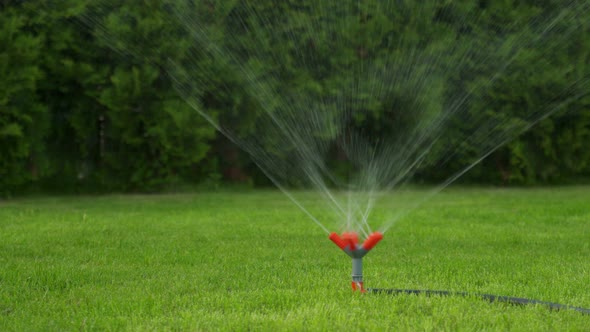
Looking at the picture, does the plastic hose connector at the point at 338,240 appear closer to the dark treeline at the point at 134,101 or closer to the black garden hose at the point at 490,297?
the black garden hose at the point at 490,297

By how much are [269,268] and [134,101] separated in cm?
737

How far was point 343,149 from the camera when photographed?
14031mm

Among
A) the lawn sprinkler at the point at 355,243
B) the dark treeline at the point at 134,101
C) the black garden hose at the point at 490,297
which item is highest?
the dark treeline at the point at 134,101

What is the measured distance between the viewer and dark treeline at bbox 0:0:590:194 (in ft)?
38.2

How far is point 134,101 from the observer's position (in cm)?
1231

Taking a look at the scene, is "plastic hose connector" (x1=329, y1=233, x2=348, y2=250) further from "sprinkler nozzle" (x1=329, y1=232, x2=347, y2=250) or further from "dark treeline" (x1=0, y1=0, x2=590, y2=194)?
"dark treeline" (x1=0, y1=0, x2=590, y2=194)

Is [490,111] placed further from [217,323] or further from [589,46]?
[217,323]

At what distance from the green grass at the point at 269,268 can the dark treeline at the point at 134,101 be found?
6.95 ft

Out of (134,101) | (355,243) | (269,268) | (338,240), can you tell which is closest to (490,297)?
(355,243)

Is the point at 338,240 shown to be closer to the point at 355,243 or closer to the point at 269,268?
the point at 355,243

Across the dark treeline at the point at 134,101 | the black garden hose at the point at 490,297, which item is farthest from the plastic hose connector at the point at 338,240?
the dark treeline at the point at 134,101

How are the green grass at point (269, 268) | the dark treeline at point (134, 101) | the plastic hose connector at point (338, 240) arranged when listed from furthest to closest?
the dark treeline at point (134, 101), the plastic hose connector at point (338, 240), the green grass at point (269, 268)

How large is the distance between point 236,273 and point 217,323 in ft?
5.30

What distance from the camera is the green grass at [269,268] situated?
4.00m
